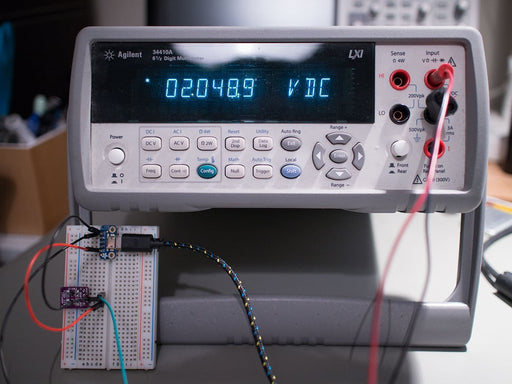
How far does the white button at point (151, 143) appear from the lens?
1.58 ft

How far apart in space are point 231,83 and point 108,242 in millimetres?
216

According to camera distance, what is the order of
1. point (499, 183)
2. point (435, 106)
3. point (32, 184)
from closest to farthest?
point (435, 106) → point (499, 183) → point (32, 184)

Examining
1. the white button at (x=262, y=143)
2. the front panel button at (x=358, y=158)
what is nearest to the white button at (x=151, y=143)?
the white button at (x=262, y=143)

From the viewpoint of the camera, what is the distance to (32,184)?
133 centimetres

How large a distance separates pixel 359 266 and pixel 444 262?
14cm

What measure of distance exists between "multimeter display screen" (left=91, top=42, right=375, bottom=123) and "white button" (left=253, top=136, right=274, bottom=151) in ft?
0.07

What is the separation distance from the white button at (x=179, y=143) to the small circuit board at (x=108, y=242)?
0.11 meters

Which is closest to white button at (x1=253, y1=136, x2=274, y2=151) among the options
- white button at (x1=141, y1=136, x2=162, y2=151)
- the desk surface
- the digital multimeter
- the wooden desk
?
the digital multimeter

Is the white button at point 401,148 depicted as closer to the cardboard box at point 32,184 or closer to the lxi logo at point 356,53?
the lxi logo at point 356,53

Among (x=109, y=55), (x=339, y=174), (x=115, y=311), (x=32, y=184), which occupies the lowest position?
(x=32, y=184)

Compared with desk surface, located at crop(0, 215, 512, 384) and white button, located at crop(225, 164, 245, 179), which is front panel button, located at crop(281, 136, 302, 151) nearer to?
white button, located at crop(225, 164, 245, 179)

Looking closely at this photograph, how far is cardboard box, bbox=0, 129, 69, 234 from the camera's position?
1.31 meters

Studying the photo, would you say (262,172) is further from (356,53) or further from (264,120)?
(356,53)

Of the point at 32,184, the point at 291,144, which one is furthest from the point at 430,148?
the point at 32,184
